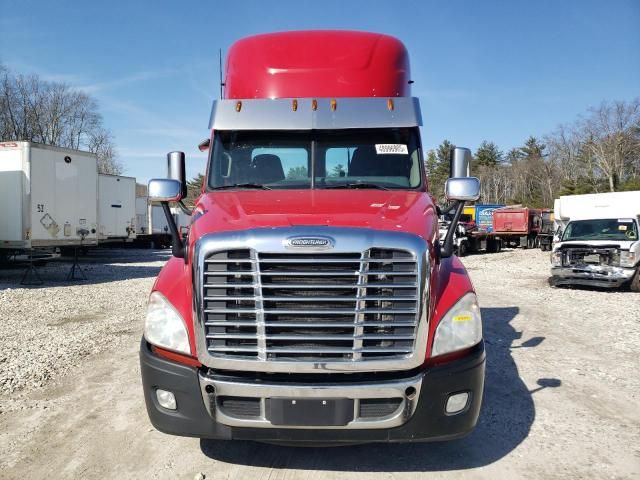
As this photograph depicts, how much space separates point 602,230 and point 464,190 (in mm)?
11762

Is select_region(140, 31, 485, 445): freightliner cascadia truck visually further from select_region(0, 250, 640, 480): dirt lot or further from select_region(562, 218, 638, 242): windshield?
select_region(562, 218, 638, 242): windshield

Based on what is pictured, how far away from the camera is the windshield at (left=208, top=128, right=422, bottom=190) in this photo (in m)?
4.21

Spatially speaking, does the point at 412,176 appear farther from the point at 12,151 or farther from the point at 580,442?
the point at 12,151

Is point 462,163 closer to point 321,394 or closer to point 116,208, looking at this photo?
point 321,394

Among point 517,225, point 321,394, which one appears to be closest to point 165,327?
point 321,394

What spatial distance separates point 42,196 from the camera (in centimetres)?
1404

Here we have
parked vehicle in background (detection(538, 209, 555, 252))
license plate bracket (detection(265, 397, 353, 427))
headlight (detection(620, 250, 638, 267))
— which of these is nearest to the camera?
license plate bracket (detection(265, 397, 353, 427))

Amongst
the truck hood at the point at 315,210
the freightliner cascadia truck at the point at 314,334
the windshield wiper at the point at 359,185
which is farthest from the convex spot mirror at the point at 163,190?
the windshield wiper at the point at 359,185

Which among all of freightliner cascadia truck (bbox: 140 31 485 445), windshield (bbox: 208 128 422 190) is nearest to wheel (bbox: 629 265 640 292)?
windshield (bbox: 208 128 422 190)

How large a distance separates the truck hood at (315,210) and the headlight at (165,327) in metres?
0.47

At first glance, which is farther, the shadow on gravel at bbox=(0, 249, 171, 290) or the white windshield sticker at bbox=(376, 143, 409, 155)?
the shadow on gravel at bbox=(0, 249, 171, 290)

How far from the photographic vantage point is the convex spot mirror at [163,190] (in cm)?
404

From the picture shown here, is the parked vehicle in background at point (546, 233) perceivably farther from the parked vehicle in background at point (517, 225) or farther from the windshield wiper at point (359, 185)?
the windshield wiper at point (359, 185)

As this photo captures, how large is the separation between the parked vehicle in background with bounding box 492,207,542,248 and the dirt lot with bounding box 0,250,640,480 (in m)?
26.7
